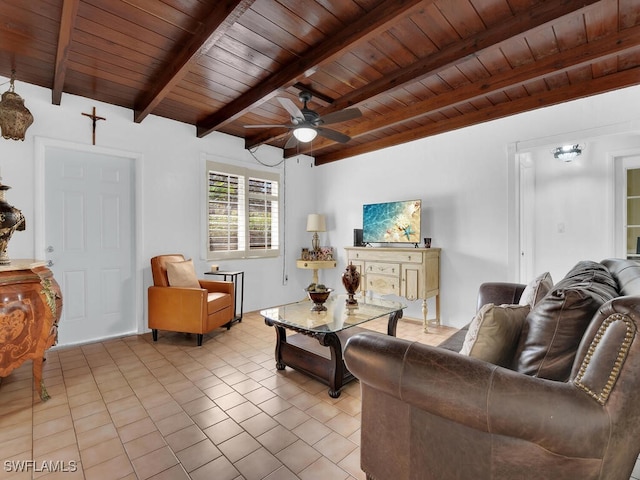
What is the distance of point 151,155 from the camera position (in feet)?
12.3

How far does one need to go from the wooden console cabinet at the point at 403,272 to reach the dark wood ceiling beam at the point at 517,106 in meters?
1.59

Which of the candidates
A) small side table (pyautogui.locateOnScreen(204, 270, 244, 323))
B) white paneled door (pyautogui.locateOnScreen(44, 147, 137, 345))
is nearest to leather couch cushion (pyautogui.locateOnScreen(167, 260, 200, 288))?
small side table (pyautogui.locateOnScreen(204, 270, 244, 323))

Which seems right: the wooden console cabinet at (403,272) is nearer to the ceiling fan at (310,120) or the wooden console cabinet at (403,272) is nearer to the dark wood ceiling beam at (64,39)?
the ceiling fan at (310,120)

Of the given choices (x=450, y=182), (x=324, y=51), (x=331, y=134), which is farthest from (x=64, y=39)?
(x=450, y=182)

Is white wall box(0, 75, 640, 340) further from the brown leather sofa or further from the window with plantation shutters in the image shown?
the brown leather sofa

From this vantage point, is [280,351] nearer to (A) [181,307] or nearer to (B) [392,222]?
(A) [181,307]

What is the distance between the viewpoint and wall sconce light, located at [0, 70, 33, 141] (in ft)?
8.97

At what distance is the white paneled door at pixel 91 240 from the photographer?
3.21 metres

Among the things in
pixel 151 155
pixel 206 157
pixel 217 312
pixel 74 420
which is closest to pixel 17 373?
pixel 74 420

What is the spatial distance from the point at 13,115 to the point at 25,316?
1905 mm

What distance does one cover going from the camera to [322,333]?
2.20m

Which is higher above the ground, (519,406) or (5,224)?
(5,224)

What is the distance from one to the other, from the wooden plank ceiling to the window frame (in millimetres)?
980

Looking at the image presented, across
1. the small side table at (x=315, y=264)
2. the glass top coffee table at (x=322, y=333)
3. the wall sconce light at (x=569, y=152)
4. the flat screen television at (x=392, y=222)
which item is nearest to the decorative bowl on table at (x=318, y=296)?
the glass top coffee table at (x=322, y=333)
